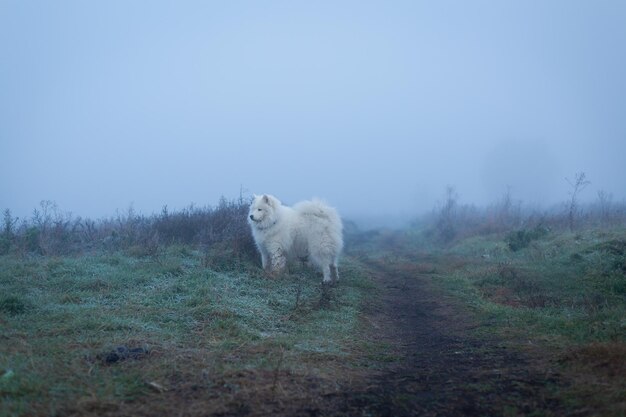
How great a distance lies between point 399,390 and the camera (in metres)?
5.65

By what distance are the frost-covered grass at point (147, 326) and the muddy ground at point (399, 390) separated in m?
0.27

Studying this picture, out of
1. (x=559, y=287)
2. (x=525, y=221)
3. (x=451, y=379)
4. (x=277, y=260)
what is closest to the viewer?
(x=451, y=379)

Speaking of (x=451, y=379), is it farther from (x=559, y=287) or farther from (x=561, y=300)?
(x=559, y=287)

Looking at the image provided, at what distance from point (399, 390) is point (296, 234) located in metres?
7.98

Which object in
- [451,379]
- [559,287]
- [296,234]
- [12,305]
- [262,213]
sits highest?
[262,213]

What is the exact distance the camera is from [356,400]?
5297mm

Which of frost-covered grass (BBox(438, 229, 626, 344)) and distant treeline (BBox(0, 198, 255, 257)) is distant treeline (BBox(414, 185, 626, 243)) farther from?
distant treeline (BBox(0, 198, 255, 257))

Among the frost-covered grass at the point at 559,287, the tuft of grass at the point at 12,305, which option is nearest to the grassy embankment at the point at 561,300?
the frost-covered grass at the point at 559,287

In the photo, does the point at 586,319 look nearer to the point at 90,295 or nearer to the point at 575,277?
the point at 575,277

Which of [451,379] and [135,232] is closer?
[451,379]

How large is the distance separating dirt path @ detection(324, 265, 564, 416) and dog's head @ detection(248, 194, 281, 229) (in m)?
4.33

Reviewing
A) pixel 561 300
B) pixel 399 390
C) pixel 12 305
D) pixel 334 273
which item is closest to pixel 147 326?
pixel 12 305

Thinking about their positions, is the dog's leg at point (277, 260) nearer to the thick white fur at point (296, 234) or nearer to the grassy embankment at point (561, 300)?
the thick white fur at point (296, 234)

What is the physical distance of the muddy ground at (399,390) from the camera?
4914 mm
